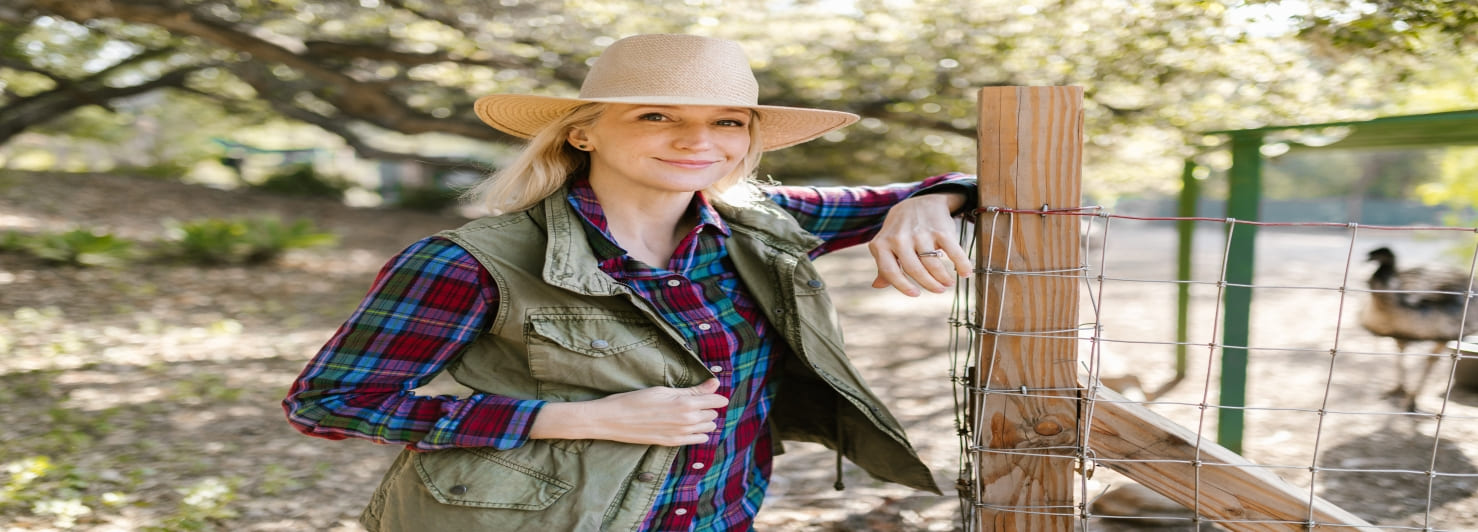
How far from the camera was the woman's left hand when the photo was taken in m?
1.83

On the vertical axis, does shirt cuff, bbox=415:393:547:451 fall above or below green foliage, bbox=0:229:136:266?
above

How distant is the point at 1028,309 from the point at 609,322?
0.85 meters

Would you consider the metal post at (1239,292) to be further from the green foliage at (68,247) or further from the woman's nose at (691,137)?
the green foliage at (68,247)

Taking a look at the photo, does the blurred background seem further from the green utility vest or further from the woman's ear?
the woman's ear

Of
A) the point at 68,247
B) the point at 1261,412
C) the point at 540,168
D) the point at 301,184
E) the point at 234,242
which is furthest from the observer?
the point at 301,184

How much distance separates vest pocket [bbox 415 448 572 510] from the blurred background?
1.81m

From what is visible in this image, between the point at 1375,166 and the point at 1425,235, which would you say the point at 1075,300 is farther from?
the point at 1375,166

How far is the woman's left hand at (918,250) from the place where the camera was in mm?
1826

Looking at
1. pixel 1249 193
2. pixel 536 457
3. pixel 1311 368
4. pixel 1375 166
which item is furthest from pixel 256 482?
pixel 1375 166

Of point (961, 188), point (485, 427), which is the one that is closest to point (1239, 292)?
point (961, 188)

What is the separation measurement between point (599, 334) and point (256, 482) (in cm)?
265

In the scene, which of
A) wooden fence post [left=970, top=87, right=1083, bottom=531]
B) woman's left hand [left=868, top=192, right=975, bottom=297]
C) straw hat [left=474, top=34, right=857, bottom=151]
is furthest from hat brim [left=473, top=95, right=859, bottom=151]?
wooden fence post [left=970, top=87, right=1083, bottom=531]

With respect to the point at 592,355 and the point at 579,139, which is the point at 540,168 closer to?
the point at 579,139

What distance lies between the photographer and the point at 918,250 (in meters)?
1.88
